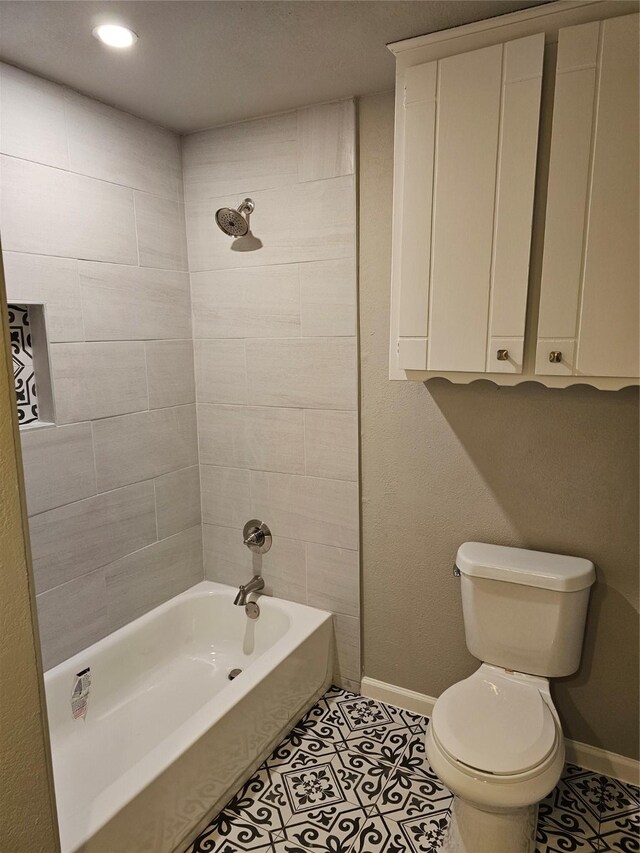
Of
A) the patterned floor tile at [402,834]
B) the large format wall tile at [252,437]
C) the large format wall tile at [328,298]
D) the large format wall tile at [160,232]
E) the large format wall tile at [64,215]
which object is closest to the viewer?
the patterned floor tile at [402,834]

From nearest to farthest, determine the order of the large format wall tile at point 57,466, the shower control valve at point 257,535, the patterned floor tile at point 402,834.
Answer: the patterned floor tile at point 402,834, the large format wall tile at point 57,466, the shower control valve at point 257,535

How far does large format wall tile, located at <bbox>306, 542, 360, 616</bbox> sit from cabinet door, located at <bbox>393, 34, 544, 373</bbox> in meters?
0.99

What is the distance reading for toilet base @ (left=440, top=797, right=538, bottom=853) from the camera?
5.46ft

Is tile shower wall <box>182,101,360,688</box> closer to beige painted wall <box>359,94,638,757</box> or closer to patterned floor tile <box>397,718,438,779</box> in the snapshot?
beige painted wall <box>359,94,638,757</box>

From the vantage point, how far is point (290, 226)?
7.71 feet

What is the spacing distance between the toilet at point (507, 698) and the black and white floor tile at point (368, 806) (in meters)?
0.17

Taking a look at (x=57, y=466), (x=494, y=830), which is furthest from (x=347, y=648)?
(x=57, y=466)

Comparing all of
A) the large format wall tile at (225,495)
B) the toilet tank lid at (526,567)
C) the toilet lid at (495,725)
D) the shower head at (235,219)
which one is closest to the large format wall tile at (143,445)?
the large format wall tile at (225,495)

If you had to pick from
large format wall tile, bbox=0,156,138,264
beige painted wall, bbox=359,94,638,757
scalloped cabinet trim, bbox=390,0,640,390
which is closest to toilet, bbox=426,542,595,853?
beige painted wall, bbox=359,94,638,757

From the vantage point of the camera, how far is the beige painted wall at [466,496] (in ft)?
6.38

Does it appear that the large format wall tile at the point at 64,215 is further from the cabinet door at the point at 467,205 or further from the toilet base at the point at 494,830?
the toilet base at the point at 494,830

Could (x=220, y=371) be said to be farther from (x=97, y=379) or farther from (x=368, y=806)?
(x=368, y=806)

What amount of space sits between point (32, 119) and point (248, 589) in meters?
1.99

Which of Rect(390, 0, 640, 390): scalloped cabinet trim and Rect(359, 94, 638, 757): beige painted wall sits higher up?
Rect(390, 0, 640, 390): scalloped cabinet trim
